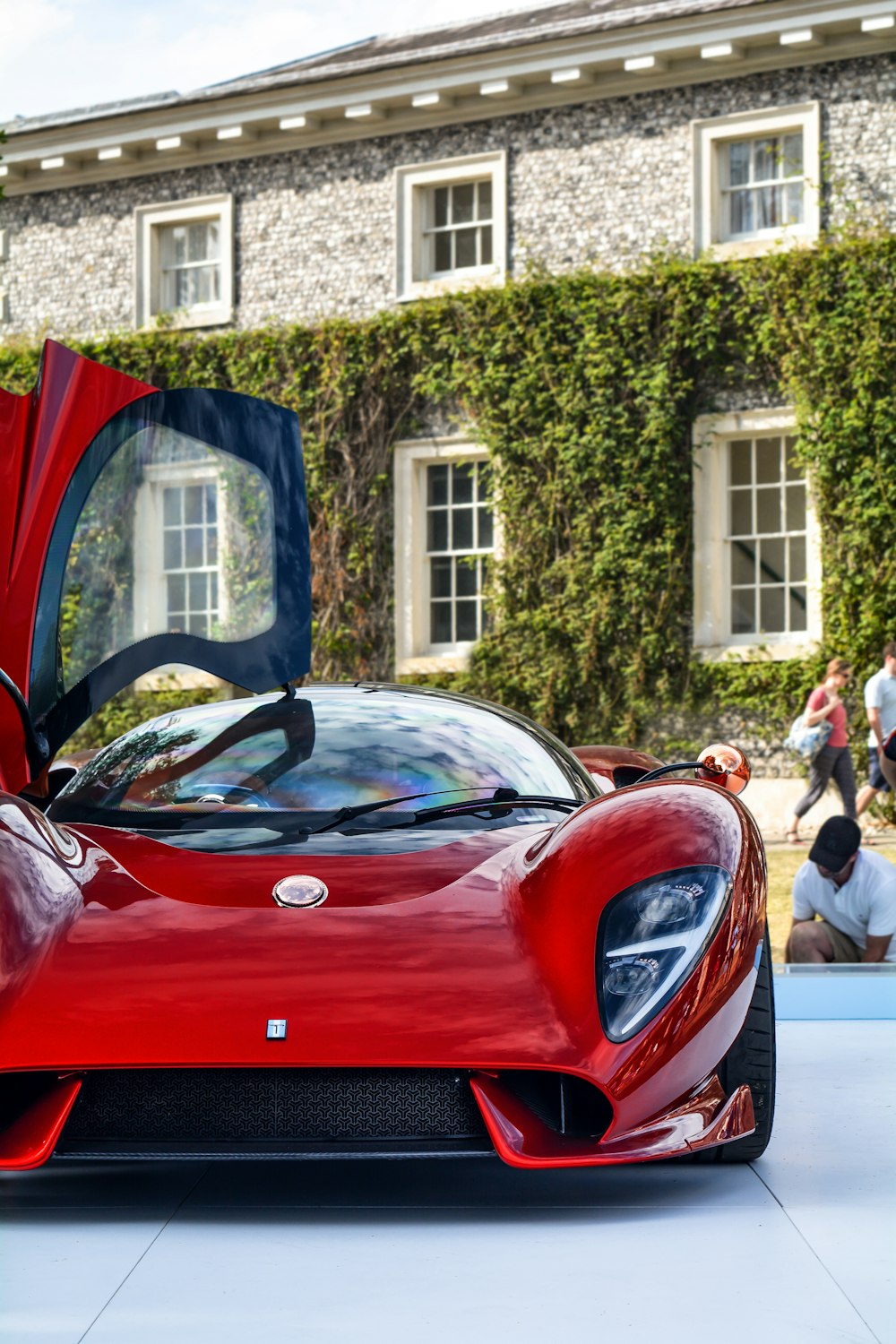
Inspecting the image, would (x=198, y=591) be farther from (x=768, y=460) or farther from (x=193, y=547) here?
(x=768, y=460)

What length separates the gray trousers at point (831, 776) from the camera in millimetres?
13477

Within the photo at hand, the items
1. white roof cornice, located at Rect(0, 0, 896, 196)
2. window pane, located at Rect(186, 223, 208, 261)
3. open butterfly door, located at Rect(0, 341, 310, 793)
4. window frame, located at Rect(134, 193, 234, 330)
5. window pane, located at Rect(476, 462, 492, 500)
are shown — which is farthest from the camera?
window pane, located at Rect(186, 223, 208, 261)

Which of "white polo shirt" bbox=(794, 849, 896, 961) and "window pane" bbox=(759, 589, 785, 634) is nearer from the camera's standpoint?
"white polo shirt" bbox=(794, 849, 896, 961)

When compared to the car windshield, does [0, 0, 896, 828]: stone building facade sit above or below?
above

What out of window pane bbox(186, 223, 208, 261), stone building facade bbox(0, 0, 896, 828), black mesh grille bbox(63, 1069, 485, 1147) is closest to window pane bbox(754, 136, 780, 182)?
stone building facade bbox(0, 0, 896, 828)

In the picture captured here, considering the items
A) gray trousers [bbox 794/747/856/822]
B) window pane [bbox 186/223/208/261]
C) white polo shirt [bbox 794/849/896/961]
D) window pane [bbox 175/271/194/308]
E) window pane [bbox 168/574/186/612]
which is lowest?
gray trousers [bbox 794/747/856/822]

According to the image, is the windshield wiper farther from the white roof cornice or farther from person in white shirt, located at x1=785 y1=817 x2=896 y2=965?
the white roof cornice

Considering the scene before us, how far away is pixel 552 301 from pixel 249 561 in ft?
37.8

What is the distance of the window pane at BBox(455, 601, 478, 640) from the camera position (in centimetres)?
1638

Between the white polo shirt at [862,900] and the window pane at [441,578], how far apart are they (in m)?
9.96

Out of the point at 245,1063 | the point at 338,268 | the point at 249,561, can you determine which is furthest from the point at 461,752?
the point at 338,268

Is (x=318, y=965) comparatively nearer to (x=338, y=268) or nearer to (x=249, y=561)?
(x=249, y=561)

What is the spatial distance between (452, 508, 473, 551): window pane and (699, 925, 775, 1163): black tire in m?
13.0

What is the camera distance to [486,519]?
1634 cm
